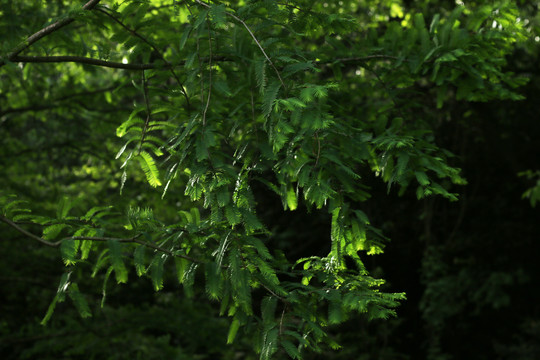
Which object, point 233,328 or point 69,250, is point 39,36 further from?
point 233,328

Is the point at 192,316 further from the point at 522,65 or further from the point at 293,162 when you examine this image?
the point at 522,65

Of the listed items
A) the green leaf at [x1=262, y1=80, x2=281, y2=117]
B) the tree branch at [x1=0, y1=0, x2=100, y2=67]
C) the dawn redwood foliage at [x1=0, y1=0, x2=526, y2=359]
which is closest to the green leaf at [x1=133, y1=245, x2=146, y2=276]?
the dawn redwood foliage at [x1=0, y1=0, x2=526, y2=359]

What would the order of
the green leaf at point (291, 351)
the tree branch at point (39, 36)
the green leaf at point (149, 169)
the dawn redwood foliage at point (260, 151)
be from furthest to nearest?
1. the tree branch at point (39, 36)
2. the green leaf at point (149, 169)
3. the dawn redwood foliage at point (260, 151)
4. the green leaf at point (291, 351)

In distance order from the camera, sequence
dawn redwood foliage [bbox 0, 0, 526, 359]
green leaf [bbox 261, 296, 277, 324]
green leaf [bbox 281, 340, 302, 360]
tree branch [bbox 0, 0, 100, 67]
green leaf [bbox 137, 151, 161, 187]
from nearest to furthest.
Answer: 1. green leaf [bbox 281, 340, 302, 360]
2. dawn redwood foliage [bbox 0, 0, 526, 359]
3. green leaf [bbox 261, 296, 277, 324]
4. green leaf [bbox 137, 151, 161, 187]
5. tree branch [bbox 0, 0, 100, 67]

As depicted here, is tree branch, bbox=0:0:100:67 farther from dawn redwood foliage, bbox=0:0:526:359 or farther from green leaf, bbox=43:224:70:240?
green leaf, bbox=43:224:70:240

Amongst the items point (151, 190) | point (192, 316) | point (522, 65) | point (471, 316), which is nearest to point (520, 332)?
point (471, 316)

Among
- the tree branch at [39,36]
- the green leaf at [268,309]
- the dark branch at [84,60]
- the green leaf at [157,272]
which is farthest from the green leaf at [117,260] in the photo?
the tree branch at [39,36]

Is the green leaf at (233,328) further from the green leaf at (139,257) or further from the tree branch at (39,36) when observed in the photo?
the tree branch at (39,36)

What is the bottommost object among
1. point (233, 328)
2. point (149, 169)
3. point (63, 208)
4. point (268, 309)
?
point (233, 328)

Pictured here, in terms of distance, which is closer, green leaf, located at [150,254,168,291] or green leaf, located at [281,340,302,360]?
green leaf, located at [281,340,302,360]

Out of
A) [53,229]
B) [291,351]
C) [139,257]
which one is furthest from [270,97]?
[53,229]

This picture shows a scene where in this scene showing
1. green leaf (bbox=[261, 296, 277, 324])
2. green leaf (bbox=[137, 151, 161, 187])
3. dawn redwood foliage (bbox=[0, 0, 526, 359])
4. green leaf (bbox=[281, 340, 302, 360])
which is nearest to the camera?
green leaf (bbox=[281, 340, 302, 360])

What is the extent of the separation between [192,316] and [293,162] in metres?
3.65

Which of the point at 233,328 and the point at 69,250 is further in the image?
the point at 233,328
